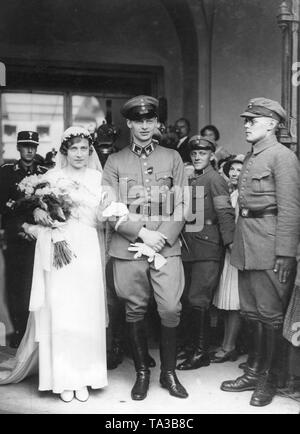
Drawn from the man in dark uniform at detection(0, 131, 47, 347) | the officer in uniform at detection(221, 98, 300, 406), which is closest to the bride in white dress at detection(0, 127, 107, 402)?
the officer in uniform at detection(221, 98, 300, 406)

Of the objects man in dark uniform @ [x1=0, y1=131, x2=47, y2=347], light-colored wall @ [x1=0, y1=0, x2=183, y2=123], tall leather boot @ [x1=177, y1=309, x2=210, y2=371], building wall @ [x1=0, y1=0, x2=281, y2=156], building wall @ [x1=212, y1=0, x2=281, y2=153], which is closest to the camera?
tall leather boot @ [x1=177, y1=309, x2=210, y2=371]

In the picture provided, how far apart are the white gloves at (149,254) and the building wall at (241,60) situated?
331cm

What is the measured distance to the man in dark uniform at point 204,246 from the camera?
4484mm

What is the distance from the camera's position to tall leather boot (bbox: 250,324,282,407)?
3797mm

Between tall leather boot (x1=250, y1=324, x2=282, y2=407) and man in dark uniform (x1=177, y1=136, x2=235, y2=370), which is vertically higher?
man in dark uniform (x1=177, y1=136, x2=235, y2=370)

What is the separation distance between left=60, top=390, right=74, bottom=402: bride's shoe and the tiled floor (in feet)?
0.09

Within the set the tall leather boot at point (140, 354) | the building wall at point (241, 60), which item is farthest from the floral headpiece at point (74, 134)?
the building wall at point (241, 60)

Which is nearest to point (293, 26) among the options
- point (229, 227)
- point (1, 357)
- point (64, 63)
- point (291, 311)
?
point (229, 227)

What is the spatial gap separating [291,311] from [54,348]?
4.77 feet

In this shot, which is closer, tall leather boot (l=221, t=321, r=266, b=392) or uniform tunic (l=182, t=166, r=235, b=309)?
tall leather boot (l=221, t=321, r=266, b=392)

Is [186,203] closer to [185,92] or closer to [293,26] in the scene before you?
[293,26]

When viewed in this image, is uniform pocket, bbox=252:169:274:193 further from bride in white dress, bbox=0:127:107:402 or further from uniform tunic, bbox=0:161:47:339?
uniform tunic, bbox=0:161:47:339

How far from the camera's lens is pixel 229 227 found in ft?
14.5

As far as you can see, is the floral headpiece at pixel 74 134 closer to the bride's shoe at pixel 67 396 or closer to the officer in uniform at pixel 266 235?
the officer in uniform at pixel 266 235
